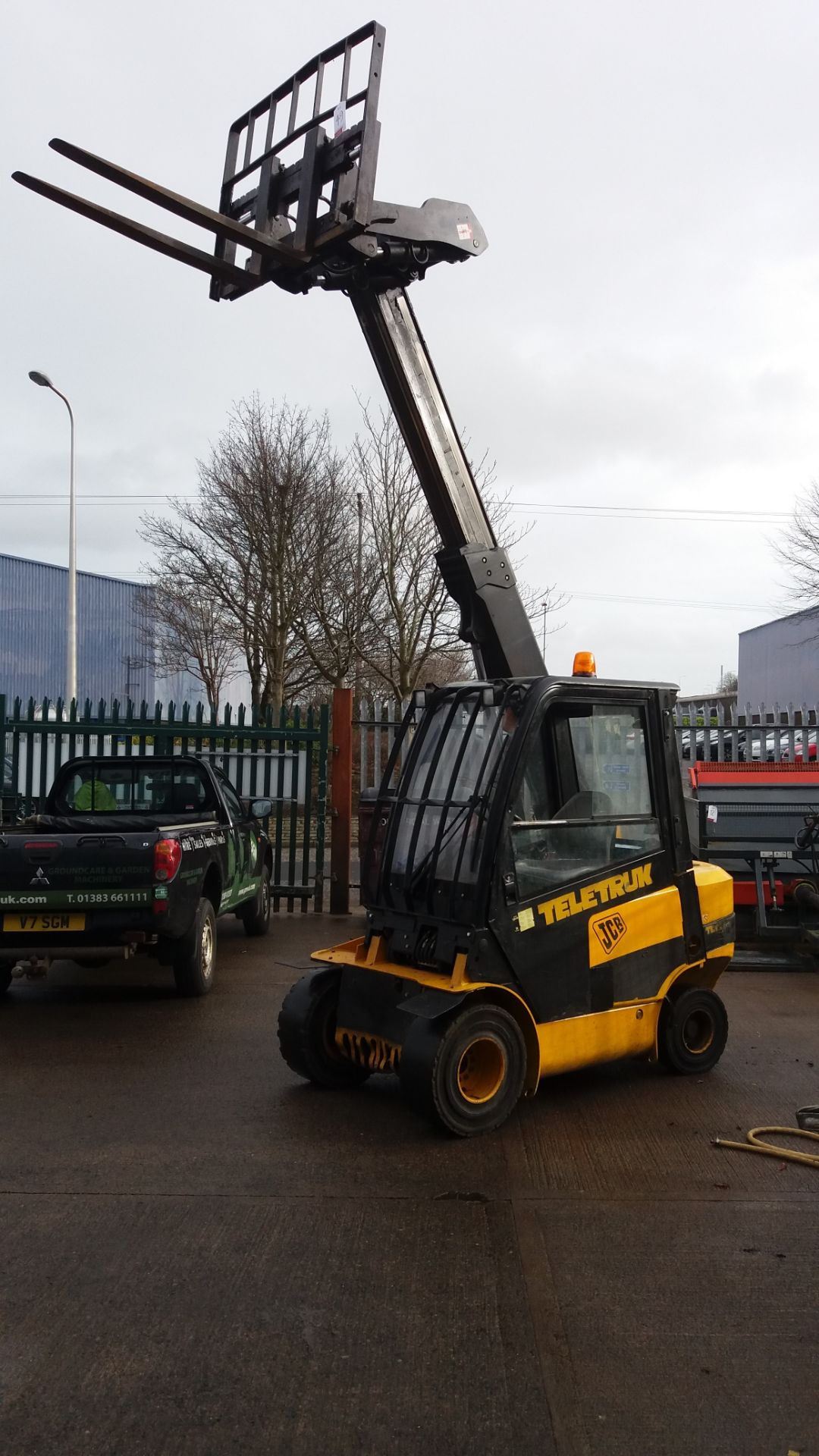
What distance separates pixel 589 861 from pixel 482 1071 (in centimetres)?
121

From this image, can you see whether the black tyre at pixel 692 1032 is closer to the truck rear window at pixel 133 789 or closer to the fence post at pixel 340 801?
the truck rear window at pixel 133 789

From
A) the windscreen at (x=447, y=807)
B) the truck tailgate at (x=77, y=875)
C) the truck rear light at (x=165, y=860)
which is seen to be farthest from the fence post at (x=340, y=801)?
the windscreen at (x=447, y=807)

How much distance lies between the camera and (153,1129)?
583 centimetres

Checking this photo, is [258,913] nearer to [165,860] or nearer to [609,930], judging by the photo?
[165,860]

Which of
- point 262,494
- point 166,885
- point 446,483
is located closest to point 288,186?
point 446,483

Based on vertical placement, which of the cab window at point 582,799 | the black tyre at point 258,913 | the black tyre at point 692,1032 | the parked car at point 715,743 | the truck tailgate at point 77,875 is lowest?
the black tyre at point 692,1032

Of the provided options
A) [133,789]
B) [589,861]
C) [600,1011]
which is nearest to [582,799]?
[589,861]

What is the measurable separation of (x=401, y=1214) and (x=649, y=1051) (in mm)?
2281

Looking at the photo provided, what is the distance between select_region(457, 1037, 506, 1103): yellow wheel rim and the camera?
5.64m

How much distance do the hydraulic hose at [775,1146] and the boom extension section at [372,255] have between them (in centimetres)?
349

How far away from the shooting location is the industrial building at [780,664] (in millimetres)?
41500

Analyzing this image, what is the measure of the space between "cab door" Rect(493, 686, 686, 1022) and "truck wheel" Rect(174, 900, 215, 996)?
3.59m

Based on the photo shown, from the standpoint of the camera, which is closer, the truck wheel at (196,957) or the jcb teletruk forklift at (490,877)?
the jcb teletruk forklift at (490,877)

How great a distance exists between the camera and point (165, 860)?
8.23 metres
